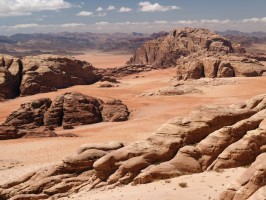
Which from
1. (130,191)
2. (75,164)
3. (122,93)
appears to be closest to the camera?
(130,191)

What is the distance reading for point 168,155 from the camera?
76.6 feet

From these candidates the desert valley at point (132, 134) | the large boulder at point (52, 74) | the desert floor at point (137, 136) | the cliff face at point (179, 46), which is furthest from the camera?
the cliff face at point (179, 46)

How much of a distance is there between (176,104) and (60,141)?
2421cm


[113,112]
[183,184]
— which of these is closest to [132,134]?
[113,112]

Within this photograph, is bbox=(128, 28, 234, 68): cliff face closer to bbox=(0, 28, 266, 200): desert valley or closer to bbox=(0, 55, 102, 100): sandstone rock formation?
bbox=(0, 28, 266, 200): desert valley

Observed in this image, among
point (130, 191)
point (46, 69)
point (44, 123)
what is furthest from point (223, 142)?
point (46, 69)

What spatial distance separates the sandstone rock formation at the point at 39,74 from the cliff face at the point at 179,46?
159 feet

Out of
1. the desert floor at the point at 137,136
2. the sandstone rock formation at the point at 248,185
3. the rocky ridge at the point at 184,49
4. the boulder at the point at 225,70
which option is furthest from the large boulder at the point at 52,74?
the sandstone rock formation at the point at 248,185

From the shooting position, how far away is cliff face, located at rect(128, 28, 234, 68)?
12888cm

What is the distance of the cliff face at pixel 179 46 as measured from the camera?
423ft

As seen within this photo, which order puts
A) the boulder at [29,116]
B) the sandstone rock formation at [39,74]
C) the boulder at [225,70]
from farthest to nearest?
the boulder at [225,70], the sandstone rock formation at [39,74], the boulder at [29,116]

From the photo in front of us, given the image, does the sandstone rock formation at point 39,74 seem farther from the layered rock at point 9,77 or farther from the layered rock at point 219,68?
the layered rock at point 219,68

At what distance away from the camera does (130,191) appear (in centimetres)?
2131

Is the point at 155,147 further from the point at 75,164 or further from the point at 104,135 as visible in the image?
the point at 104,135
